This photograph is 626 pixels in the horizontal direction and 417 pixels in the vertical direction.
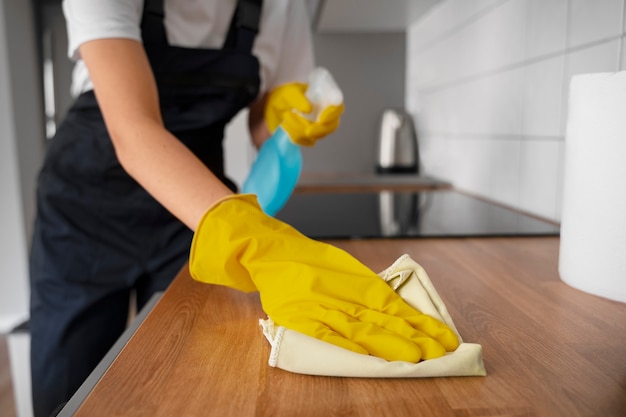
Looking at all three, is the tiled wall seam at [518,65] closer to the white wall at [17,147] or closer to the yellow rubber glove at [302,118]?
the yellow rubber glove at [302,118]

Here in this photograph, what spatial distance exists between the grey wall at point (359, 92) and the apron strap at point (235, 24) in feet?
3.67

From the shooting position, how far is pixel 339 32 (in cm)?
204

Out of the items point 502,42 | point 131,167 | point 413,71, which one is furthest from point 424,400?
point 413,71

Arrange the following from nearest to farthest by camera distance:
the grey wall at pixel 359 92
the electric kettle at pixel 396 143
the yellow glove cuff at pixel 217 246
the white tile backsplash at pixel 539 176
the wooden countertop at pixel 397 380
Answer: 1. the wooden countertop at pixel 397 380
2. the yellow glove cuff at pixel 217 246
3. the white tile backsplash at pixel 539 176
4. the electric kettle at pixel 396 143
5. the grey wall at pixel 359 92

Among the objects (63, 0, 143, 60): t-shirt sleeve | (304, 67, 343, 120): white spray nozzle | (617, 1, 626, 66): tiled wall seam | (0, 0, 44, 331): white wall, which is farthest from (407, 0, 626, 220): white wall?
(0, 0, 44, 331): white wall

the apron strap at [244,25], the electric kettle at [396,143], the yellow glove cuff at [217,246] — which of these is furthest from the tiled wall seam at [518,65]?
the yellow glove cuff at [217,246]

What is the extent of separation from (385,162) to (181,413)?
1637mm

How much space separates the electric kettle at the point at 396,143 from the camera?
191cm

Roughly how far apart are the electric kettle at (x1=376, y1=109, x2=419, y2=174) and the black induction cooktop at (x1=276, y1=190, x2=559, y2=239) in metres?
0.44

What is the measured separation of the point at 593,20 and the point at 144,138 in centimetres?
74

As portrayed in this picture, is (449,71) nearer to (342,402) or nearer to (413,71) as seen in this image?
(413,71)

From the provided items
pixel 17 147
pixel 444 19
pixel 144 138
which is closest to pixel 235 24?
pixel 144 138

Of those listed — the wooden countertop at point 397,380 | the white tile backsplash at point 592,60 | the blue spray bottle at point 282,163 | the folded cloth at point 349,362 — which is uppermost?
the white tile backsplash at point 592,60

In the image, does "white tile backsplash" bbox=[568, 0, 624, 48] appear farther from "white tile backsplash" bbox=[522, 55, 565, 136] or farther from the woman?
the woman
